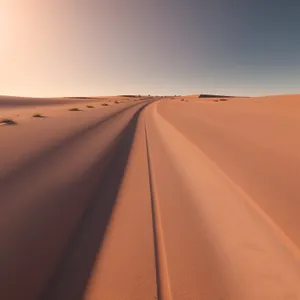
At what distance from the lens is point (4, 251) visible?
2.83 metres

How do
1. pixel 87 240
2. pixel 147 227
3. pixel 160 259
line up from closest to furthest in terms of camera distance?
pixel 160 259, pixel 87 240, pixel 147 227

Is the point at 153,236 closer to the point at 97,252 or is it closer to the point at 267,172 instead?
the point at 97,252

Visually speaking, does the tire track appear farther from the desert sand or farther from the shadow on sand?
the shadow on sand

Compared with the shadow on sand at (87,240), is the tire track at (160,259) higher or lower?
higher

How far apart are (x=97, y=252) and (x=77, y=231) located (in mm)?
649

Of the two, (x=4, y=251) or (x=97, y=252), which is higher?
(x=4, y=251)

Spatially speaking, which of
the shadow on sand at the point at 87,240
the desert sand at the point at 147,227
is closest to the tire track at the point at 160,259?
the desert sand at the point at 147,227

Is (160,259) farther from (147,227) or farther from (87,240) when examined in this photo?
(87,240)

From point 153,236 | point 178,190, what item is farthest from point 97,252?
point 178,190

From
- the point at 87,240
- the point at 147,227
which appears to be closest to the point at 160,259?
the point at 147,227

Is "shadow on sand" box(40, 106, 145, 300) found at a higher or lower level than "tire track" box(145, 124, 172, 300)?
lower

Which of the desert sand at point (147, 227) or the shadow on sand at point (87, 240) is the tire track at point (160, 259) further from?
the shadow on sand at point (87, 240)

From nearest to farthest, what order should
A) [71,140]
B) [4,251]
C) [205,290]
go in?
[205,290], [4,251], [71,140]

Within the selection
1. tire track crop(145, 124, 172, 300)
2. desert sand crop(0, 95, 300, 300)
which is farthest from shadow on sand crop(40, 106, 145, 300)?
tire track crop(145, 124, 172, 300)
